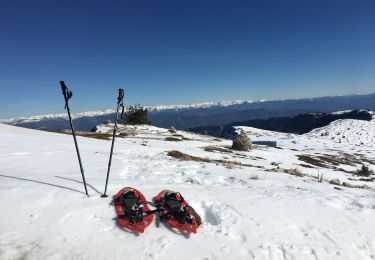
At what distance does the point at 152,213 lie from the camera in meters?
8.55

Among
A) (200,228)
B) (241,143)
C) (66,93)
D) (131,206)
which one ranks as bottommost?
(241,143)

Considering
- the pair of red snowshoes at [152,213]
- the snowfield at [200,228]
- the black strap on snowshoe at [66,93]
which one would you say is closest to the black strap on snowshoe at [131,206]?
the pair of red snowshoes at [152,213]

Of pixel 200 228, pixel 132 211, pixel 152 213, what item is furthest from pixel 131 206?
pixel 200 228

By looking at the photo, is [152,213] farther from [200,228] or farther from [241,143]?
[241,143]

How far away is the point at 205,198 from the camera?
1046 cm

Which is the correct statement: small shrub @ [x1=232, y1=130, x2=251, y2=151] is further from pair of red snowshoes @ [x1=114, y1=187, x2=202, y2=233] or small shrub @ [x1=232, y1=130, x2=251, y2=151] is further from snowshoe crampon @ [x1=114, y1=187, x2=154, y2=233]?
snowshoe crampon @ [x1=114, y1=187, x2=154, y2=233]

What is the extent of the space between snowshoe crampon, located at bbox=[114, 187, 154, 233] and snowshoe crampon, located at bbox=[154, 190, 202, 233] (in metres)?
0.46

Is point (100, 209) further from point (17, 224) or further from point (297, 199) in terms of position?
point (297, 199)

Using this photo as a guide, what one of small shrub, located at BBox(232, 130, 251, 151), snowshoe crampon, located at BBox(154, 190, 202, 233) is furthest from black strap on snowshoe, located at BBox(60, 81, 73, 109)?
small shrub, located at BBox(232, 130, 251, 151)

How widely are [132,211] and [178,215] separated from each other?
1.42 metres

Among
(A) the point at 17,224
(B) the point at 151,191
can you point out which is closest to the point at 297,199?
(B) the point at 151,191

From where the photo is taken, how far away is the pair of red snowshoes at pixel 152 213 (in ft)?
26.6

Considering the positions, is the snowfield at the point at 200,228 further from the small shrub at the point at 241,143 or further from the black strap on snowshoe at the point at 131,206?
the small shrub at the point at 241,143

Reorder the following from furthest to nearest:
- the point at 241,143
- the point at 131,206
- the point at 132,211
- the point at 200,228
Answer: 1. the point at 241,143
2. the point at 131,206
3. the point at 200,228
4. the point at 132,211
